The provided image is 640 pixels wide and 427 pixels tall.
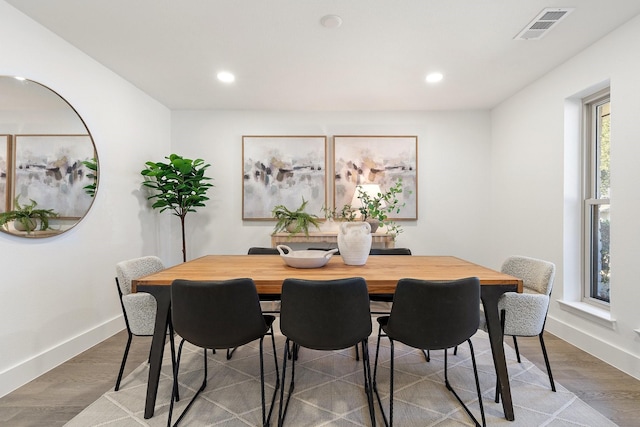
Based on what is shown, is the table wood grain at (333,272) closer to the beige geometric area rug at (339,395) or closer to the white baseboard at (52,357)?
the beige geometric area rug at (339,395)

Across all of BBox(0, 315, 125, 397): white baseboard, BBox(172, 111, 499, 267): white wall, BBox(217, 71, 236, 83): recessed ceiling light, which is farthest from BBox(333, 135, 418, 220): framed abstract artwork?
BBox(0, 315, 125, 397): white baseboard

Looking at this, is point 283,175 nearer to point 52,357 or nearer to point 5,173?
point 5,173

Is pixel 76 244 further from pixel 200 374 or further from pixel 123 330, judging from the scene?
pixel 200 374

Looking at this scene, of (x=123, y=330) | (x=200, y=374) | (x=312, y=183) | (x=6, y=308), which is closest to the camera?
(x=6, y=308)

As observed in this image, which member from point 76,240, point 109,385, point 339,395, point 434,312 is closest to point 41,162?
point 76,240

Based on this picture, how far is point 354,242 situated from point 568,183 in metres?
2.20

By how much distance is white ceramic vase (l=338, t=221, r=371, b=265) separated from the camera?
79.4 inches

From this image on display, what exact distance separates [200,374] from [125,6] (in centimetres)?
246

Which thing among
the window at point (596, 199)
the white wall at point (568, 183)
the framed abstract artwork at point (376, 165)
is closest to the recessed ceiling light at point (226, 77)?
the framed abstract artwork at point (376, 165)

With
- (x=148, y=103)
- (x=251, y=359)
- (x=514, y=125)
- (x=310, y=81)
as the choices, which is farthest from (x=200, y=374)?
(x=514, y=125)

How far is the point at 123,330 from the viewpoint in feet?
10.0

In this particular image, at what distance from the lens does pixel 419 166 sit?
4.06 metres

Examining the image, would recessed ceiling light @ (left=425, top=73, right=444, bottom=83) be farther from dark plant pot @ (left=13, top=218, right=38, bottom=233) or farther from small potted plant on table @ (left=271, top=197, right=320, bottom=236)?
dark plant pot @ (left=13, top=218, right=38, bottom=233)

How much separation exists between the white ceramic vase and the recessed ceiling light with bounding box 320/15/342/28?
4.50ft
